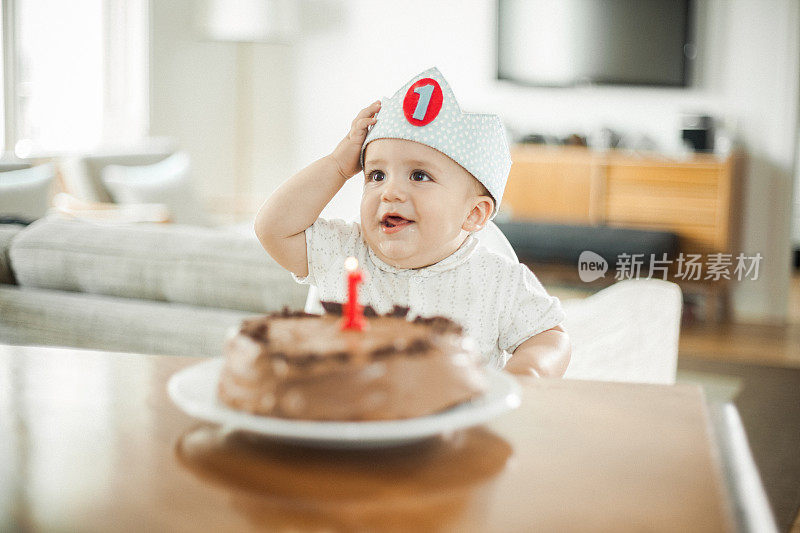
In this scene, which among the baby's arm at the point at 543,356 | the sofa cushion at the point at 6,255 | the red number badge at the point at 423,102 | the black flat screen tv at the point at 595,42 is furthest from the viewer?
the black flat screen tv at the point at 595,42

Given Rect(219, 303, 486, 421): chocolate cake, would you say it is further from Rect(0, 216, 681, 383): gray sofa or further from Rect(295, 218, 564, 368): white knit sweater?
Rect(0, 216, 681, 383): gray sofa

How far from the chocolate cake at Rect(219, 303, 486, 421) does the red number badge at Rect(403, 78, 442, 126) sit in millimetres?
528

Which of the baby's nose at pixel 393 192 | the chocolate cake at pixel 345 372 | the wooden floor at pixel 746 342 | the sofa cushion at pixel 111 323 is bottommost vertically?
the wooden floor at pixel 746 342

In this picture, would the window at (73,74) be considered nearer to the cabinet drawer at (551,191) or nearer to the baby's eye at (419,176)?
the cabinet drawer at (551,191)

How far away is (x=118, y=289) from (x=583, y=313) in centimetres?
129

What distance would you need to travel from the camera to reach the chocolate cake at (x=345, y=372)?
1.67 ft

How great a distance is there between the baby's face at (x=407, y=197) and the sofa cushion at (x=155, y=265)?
0.81 m

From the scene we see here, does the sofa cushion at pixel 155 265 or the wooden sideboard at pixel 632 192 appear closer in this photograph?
the sofa cushion at pixel 155 265

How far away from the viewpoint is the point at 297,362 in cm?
50

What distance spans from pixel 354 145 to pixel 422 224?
0.48ft

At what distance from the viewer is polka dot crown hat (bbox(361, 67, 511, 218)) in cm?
107

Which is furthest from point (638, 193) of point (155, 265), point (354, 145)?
point (354, 145)

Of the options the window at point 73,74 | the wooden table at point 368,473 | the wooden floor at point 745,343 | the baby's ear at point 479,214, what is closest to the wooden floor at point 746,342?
Answer: the wooden floor at point 745,343

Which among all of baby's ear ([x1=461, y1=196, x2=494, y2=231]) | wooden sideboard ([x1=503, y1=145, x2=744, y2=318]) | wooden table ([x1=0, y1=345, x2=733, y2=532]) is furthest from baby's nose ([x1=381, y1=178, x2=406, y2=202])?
wooden sideboard ([x1=503, y1=145, x2=744, y2=318])
